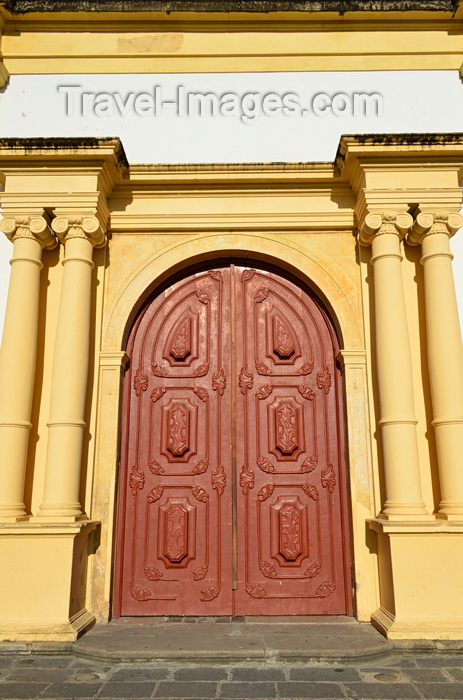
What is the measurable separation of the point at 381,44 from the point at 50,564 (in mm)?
6422

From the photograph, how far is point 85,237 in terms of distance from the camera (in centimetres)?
574

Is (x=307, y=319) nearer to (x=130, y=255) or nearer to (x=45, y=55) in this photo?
(x=130, y=255)

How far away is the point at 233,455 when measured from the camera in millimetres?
5867

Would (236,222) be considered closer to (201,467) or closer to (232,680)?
(201,467)

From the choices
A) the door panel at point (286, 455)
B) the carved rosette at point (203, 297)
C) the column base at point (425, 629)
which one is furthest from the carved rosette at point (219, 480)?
the column base at point (425, 629)

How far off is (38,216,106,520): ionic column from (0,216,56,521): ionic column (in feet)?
0.77

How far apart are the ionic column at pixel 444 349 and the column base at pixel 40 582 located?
127 inches

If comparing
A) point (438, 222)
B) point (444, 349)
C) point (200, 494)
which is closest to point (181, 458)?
point (200, 494)

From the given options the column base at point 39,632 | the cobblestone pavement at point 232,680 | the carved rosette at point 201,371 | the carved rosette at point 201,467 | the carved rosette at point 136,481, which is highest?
the carved rosette at point 201,371

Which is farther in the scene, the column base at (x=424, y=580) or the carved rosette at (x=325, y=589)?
the carved rosette at (x=325, y=589)

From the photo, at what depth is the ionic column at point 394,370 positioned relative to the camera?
16.9ft

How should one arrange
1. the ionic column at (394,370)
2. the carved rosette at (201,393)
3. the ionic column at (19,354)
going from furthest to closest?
the carved rosette at (201,393)
the ionic column at (19,354)
the ionic column at (394,370)

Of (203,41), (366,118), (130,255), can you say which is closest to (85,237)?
(130,255)

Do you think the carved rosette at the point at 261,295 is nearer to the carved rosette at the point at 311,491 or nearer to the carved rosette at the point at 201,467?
the carved rosette at the point at 201,467
